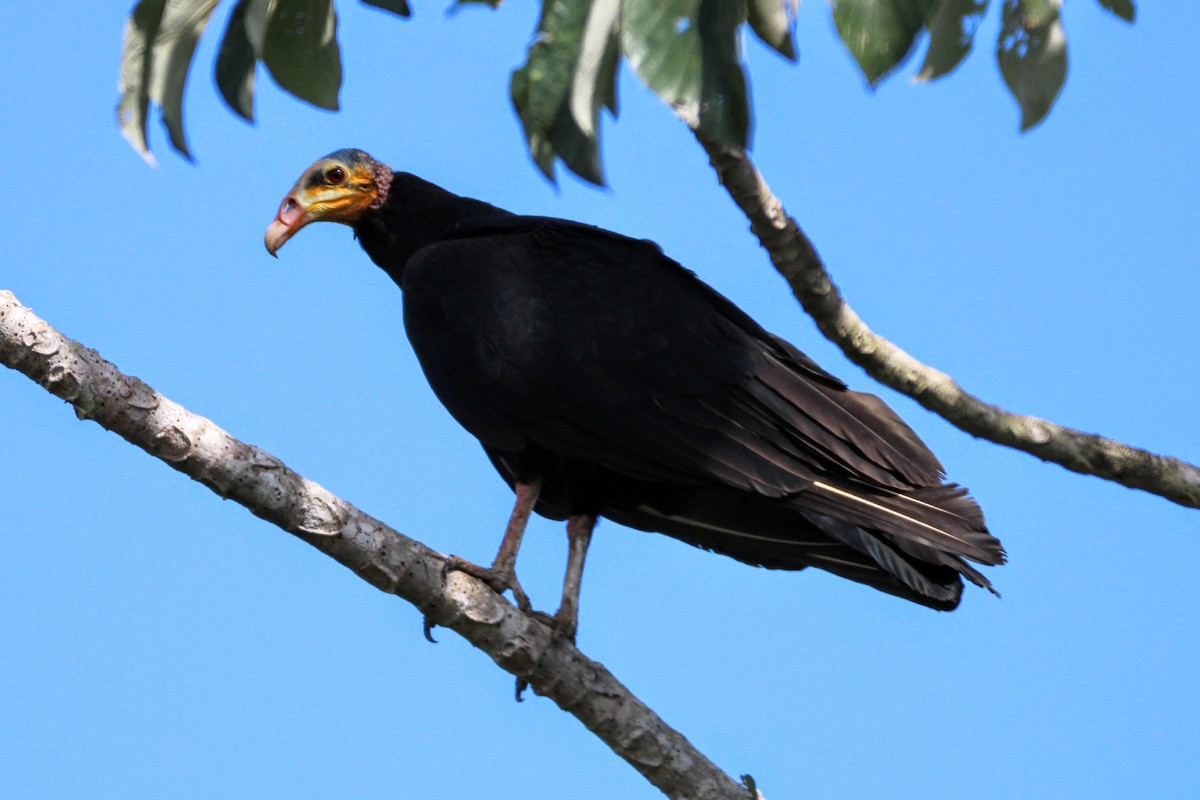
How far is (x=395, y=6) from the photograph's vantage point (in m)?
2.15

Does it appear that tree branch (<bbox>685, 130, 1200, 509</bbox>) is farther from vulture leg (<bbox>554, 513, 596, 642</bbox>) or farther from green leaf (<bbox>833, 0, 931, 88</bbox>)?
green leaf (<bbox>833, 0, 931, 88</bbox>)

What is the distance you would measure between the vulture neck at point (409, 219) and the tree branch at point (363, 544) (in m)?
1.44

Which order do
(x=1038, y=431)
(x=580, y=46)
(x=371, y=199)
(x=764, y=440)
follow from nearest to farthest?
(x=580, y=46), (x=1038, y=431), (x=764, y=440), (x=371, y=199)

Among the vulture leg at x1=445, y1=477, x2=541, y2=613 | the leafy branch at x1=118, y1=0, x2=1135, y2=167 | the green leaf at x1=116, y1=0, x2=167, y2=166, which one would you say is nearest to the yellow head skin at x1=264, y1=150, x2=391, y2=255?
the vulture leg at x1=445, y1=477, x2=541, y2=613

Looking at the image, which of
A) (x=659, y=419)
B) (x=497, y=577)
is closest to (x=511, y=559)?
(x=497, y=577)

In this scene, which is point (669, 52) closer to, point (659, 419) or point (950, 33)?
point (950, 33)

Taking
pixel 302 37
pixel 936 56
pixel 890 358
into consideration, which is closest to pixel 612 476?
pixel 890 358

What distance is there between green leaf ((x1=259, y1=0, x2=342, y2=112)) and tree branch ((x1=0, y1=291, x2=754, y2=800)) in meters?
0.75

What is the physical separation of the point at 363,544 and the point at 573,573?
95cm

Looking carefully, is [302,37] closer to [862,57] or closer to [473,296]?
[862,57]

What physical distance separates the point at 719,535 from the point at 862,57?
2323 millimetres

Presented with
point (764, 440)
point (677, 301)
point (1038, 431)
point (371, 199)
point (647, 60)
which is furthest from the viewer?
point (371, 199)

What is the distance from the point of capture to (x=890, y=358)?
3189 millimetres

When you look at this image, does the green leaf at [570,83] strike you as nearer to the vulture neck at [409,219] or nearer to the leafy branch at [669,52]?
the leafy branch at [669,52]
